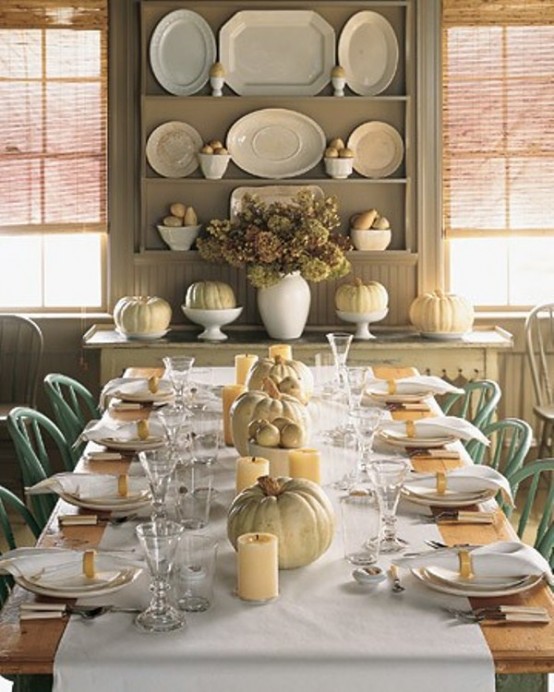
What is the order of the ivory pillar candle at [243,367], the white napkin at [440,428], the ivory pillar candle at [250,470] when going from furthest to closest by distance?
the ivory pillar candle at [243,367], the white napkin at [440,428], the ivory pillar candle at [250,470]

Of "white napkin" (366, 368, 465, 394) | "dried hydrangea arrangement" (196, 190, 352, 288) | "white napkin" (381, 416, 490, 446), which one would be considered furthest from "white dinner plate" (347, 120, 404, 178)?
"white napkin" (381, 416, 490, 446)

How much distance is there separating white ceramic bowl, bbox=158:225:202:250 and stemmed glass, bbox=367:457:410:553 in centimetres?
329

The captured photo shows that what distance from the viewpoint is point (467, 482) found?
2.97 m

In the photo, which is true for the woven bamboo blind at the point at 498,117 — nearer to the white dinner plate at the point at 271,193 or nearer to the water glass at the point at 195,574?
the white dinner plate at the point at 271,193

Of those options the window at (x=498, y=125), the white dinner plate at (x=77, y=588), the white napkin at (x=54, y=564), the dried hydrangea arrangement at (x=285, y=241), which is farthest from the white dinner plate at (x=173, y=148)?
the white dinner plate at (x=77, y=588)

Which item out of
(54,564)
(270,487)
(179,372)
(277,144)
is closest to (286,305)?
(277,144)

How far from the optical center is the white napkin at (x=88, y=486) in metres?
2.93

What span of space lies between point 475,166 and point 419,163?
10.3 inches

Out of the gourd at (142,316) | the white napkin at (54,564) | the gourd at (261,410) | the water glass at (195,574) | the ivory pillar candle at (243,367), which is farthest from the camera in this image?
the gourd at (142,316)

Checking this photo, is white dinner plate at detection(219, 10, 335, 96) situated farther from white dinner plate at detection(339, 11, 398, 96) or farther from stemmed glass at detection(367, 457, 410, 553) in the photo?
stemmed glass at detection(367, 457, 410, 553)

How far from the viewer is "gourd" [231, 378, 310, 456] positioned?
3.21m

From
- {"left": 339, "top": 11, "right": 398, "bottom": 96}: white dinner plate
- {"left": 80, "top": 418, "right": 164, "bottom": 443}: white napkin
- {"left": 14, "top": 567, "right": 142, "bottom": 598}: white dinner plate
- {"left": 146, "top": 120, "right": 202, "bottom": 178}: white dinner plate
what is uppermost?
{"left": 339, "top": 11, "right": 398, "bottom": 96}: white dinner plate

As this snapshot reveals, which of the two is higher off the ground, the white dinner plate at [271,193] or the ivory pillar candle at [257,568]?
the white dinner plate at [271,193]

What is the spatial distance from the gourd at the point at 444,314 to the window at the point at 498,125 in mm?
469
